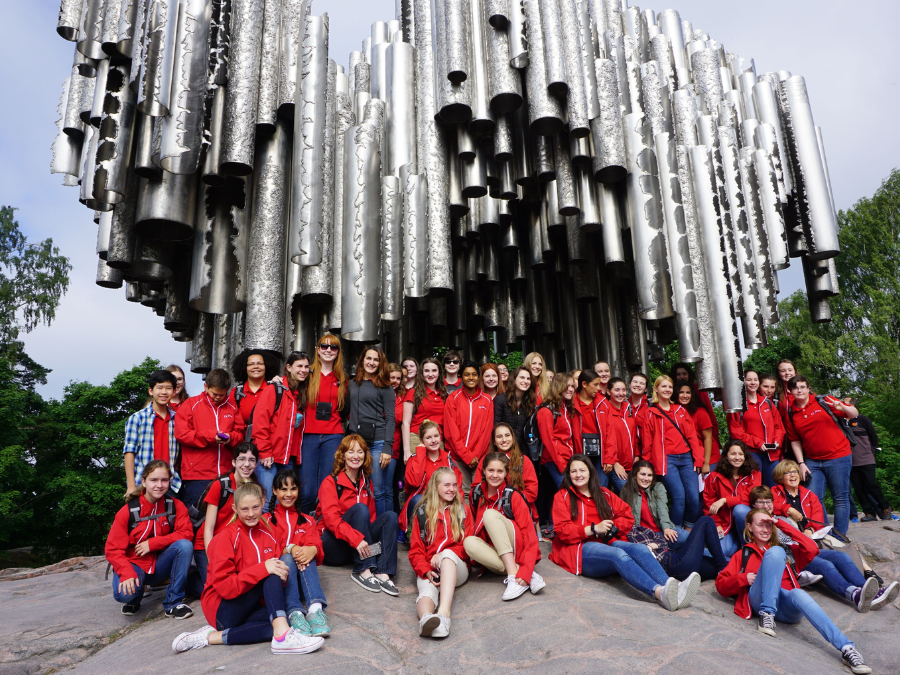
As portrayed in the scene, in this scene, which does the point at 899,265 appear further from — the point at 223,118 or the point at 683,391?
the point at 223,118

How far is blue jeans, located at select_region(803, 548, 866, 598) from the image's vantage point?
4.80 meters

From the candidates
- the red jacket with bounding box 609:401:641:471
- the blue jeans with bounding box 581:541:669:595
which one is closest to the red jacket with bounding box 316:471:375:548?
the blue jeans with bounding box 581:541:669:595

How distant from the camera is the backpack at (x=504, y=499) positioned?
4.80m

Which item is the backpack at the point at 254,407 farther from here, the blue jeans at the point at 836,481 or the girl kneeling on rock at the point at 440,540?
the blue jeans at the point at 836,481

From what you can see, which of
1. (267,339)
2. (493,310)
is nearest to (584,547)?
(267,339)

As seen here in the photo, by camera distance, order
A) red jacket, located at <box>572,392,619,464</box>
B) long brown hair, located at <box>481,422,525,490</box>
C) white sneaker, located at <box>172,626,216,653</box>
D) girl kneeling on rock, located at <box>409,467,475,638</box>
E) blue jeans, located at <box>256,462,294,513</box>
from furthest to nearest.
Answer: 1. red jacket, located at <box>572,392,619,464</box>
2. long brown hair, located at <box>481,422,525,490</box>
3. blue jeans, located at <box>256,462,294,513</box>
4. girl kneeling on rock, located at <box>409,467,475,638</box>
5. white sneaker, located at <box>172,626,216,653</box>

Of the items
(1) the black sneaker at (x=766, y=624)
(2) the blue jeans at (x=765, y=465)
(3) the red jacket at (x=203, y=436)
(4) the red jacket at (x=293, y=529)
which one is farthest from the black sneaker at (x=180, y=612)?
(2) the blue jeans at (x=765, y=465)

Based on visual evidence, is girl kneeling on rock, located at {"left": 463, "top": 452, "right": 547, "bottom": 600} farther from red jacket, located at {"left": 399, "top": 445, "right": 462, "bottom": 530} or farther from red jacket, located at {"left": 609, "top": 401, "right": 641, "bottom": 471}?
red jacket, located at {"left": 609, "top": 401, "right": 641, "bottom": 471}

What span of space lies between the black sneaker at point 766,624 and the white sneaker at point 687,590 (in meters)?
0.50

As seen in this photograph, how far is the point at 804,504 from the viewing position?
5676 mm

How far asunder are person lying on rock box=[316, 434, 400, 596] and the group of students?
0.02 metres

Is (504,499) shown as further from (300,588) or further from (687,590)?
(300,588)

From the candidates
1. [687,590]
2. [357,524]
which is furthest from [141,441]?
[687,590]

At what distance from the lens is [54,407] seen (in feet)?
67.2
